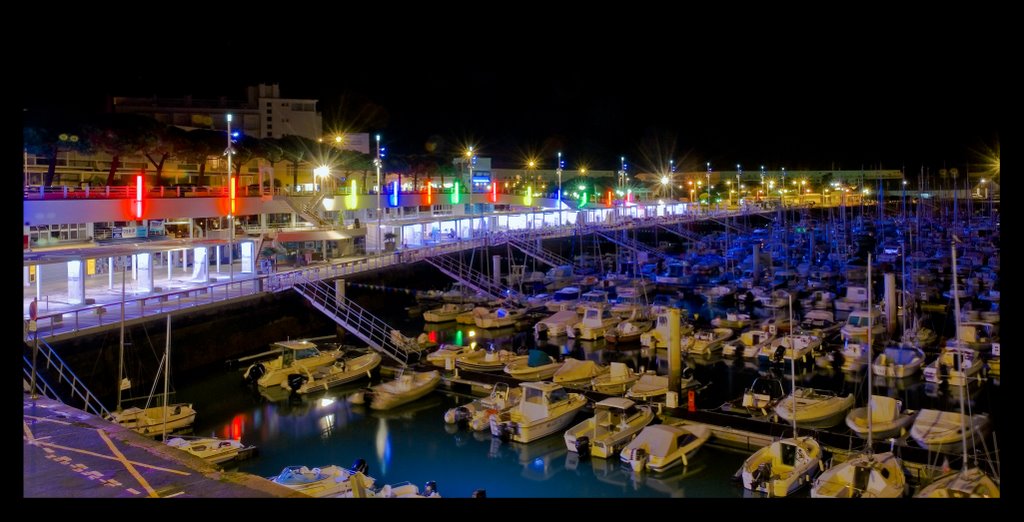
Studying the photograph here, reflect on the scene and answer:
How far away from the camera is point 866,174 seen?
10925cm

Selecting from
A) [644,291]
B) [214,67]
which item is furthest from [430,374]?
[214,67]

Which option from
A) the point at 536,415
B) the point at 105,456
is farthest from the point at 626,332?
the point at 105,456

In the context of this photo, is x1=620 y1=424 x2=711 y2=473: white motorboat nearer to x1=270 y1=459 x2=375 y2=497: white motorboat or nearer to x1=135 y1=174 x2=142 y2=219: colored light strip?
x1=270 y1=459 x2=375 y2=497: white motorboat

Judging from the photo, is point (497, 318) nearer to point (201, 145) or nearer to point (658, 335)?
point (658, 335)

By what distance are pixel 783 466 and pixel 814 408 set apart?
117 inches

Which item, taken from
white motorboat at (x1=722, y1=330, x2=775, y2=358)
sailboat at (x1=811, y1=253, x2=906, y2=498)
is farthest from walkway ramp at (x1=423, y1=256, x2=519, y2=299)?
sailboat at (x1=811, y1=253, x2=906, y2=498)

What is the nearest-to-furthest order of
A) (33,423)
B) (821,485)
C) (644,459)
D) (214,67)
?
(33,423)
(821,485)
(644,459)
(214,67)

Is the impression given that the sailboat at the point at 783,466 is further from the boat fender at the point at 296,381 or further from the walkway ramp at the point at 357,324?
the boat fender at the point at 296,381

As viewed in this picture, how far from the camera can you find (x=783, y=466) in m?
11.3

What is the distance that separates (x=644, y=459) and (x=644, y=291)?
16661mm

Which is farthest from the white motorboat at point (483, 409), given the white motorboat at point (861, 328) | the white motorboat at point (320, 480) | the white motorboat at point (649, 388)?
the white motorboat at point (861, 328)
